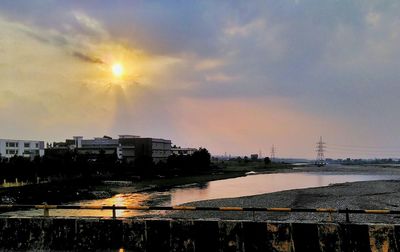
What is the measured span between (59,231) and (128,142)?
161m

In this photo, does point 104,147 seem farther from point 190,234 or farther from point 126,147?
point 190,234

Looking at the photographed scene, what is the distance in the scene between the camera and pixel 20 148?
14362 cm

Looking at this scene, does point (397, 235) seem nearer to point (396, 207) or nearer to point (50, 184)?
point (396, 207)

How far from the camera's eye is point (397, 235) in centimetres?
1005

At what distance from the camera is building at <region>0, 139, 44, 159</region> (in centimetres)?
13500

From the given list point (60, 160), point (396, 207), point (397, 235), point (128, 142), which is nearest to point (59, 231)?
point (397, 235)

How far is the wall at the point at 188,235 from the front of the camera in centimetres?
1030

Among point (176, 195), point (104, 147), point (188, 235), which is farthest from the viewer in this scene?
point (104, 147)

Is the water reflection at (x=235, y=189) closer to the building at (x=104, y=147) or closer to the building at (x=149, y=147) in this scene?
the building at (x=149, y=147)

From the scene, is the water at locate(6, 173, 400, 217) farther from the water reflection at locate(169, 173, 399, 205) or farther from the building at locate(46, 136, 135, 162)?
the building at locate(46, 136, 135, 162)

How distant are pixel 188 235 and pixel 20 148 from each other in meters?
148

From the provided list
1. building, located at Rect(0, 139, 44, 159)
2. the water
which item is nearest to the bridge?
the water

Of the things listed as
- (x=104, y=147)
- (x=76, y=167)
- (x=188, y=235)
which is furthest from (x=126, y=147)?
(x=188, y=235)

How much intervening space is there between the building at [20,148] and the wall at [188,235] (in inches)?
5193
